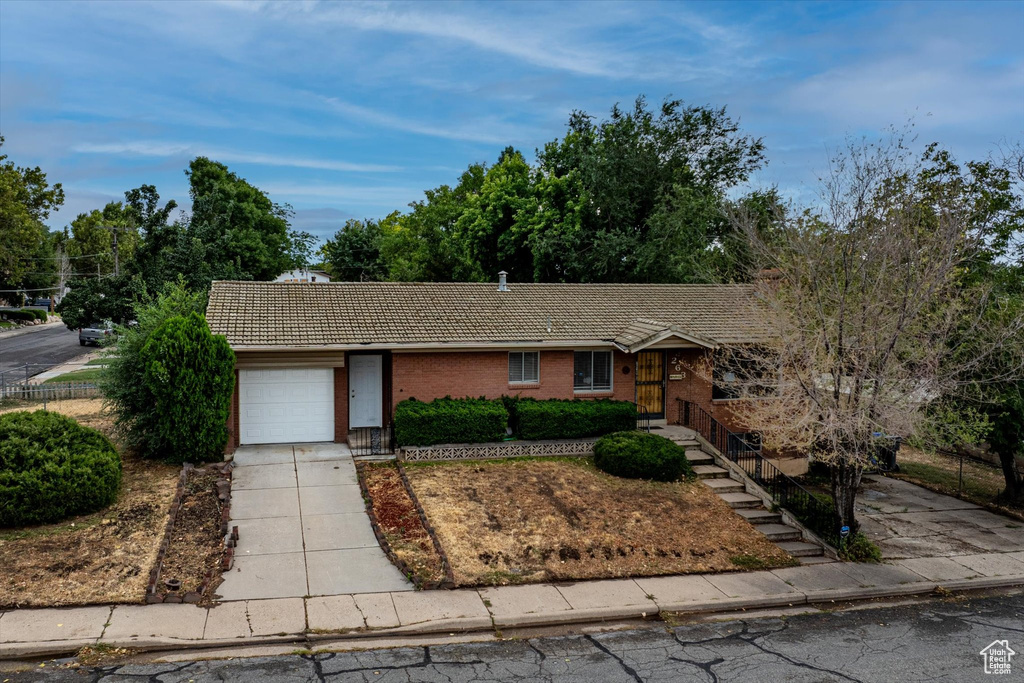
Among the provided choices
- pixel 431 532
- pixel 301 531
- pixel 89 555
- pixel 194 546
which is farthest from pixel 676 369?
pixel 89 555

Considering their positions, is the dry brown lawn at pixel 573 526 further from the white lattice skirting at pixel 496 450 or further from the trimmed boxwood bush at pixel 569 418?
the trimmed boxwood bush at pixel 569 418

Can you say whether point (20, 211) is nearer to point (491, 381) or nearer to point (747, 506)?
point (491, 381)

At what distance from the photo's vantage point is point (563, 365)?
65.3 ft

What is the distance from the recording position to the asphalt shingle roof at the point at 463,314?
18344 millimetres

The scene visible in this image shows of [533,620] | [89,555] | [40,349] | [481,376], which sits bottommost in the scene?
[533,620]

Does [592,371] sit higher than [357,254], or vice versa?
[357,254]

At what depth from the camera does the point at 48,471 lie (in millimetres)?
12367

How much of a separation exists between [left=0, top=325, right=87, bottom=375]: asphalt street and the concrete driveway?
34918 mm

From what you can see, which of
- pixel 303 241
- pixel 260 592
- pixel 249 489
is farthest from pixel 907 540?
pixel 303 241

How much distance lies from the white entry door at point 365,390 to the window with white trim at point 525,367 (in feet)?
11.7

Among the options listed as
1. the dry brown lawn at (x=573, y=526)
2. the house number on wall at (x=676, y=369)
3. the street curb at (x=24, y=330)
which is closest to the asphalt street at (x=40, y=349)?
the street curb at (x=24, y=330)

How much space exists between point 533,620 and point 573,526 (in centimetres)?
352

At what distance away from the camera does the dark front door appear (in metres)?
20.3

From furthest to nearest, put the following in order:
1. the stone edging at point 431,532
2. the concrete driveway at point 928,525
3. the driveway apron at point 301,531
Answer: the concrete driveway at point 928,525
the stone edging at point 431,532
the driveway apron at point 301,531
